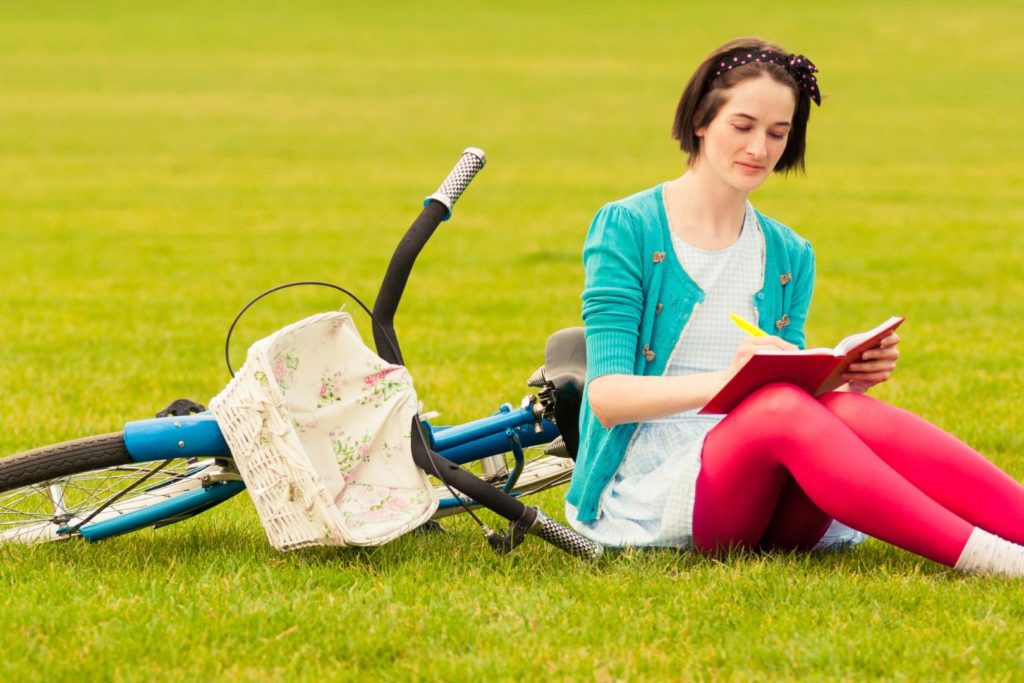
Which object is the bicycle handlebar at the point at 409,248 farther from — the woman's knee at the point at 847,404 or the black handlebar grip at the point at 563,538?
the woman's knee at the point at 847,404

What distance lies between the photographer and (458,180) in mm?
3895

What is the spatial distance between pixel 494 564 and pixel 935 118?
23.1 metres

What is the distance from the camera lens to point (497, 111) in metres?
26.3

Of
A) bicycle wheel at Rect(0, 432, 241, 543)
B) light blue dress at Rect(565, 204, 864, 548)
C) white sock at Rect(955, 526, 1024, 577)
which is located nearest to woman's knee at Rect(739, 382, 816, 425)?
light blue dress at Rect(565, 204, 864, 548)

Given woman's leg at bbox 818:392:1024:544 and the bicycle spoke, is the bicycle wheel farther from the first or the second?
woman's leg at bbox 818:392:1024:544

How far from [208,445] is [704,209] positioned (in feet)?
4.53

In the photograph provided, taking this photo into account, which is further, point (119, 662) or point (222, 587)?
point (222, 587)

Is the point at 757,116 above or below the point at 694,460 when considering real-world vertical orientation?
above

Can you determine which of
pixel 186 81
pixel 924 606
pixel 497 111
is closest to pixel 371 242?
pixel 924 606

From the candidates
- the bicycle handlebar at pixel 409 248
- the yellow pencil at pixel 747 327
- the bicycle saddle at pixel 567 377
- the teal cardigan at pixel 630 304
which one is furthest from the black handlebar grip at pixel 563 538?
the yellow pencil at pixel 747 327

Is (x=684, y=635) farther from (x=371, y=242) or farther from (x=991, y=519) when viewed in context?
(x=371, y=242)

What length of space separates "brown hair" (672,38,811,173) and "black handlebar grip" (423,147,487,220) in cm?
51

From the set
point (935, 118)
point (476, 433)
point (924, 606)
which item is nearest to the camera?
point (924, 606)

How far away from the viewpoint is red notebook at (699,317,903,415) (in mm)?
3416
